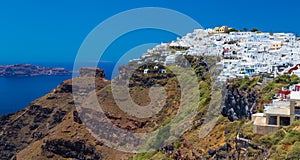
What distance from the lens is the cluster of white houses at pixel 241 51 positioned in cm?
3728

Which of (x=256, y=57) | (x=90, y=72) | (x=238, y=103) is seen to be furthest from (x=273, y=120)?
(x=90, y=72)

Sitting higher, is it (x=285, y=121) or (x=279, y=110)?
(x=279, y=110)

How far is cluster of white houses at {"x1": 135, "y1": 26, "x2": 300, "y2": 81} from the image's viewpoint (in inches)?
1468

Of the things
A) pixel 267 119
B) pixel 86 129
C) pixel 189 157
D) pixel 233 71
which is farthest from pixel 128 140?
pixel 267 119

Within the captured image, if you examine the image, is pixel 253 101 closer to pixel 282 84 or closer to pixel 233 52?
pixel 282 84

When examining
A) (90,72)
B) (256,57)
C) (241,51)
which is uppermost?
(241,51)

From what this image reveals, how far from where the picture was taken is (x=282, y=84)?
28.7 meters


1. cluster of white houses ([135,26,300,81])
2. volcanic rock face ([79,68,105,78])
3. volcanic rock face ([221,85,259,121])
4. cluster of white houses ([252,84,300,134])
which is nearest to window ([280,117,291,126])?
cluster of white houses ([252,84,300,134])

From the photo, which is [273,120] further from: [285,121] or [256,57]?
[256,57]

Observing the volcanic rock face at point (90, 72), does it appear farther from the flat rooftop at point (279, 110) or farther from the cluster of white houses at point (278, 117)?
the flat rooftop at point (279, 110)

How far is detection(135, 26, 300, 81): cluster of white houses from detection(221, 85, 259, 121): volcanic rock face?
3.96 metres

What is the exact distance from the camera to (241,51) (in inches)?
1928

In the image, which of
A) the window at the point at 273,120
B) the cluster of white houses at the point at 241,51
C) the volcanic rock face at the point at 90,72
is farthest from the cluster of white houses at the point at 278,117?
the volcanic rock face at the point at 90,72

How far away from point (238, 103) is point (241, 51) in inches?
808
